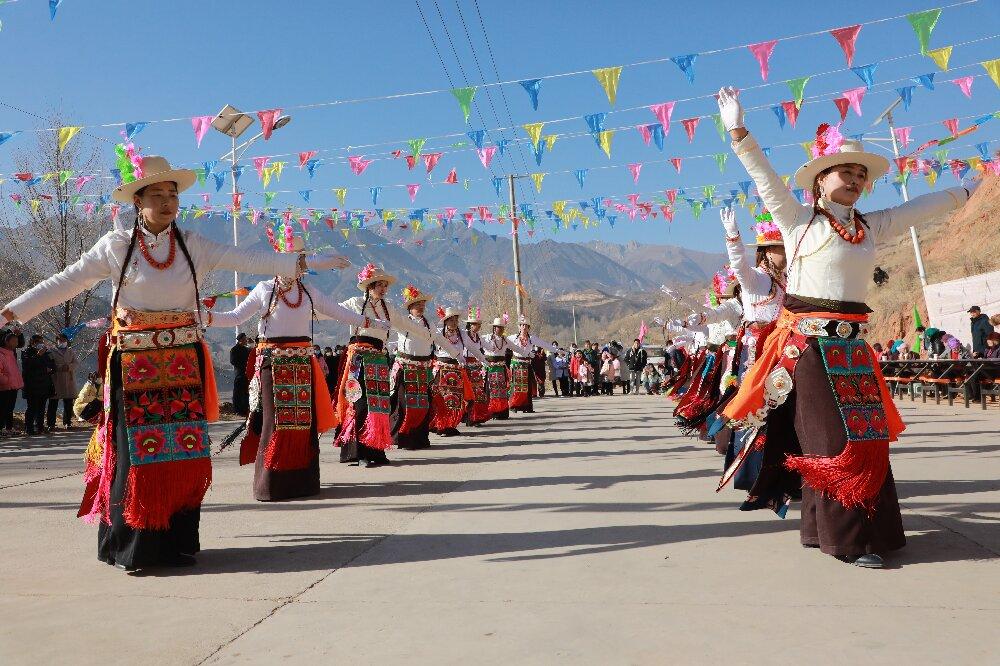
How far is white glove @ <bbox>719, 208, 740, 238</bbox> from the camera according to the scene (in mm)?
5289

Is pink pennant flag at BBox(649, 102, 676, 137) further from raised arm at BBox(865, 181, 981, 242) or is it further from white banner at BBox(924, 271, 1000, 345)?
white banner at BBox(924, 271, 1000, 345)

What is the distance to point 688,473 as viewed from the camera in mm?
6906

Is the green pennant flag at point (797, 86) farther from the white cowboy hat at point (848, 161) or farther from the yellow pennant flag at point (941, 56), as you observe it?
the white cowboy hat at point (848, 161)

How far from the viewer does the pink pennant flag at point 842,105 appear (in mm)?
12820

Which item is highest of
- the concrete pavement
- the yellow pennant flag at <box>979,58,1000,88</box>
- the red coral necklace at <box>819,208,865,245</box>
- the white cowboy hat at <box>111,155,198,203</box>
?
the yellow pennant flag at <box>979,58,1000,88</box>

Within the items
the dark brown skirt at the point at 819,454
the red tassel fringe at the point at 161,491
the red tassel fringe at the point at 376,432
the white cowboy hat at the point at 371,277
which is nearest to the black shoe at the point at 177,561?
the red tassel fringe at the point at 161,491

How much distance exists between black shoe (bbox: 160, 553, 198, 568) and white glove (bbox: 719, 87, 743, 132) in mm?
3322

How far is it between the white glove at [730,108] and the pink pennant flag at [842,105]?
9.79m

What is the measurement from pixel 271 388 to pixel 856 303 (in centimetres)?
426

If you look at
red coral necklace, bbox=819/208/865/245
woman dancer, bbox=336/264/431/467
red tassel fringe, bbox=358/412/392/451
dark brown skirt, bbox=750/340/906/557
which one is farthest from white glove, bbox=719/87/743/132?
red tassel fringe, bbox=358/412/392/451

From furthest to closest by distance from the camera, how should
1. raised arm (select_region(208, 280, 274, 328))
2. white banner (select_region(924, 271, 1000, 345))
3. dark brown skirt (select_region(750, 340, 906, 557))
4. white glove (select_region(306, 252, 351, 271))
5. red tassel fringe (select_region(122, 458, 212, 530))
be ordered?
white banner (select_region(924, 271, 1000, 345))
raised arm (select_region(208, 280, 274, 328))
white glove (select_region(306, 252, 351, 271))
red tassel fringe (select_region(122, 458, 212, 530))
dark brown skirt (select_region(750, 340, 906, 557))

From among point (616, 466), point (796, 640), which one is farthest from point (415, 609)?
point (616, 466)

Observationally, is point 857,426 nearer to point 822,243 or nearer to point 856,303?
point 856,303

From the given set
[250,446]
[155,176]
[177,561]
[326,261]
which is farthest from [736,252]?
[250,446]
